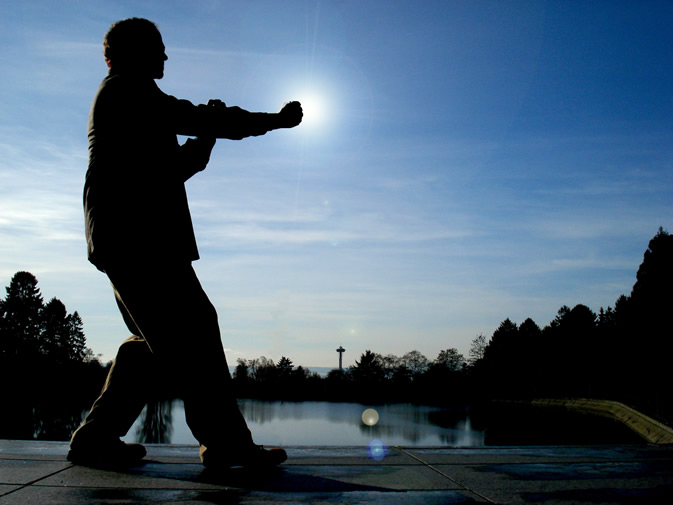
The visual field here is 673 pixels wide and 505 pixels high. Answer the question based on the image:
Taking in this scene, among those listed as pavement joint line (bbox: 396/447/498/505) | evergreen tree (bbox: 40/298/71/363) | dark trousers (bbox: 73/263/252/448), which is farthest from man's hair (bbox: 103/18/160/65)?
evergreen tree (bbox: 40/298/71/363)

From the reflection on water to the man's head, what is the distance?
3419 centimetres

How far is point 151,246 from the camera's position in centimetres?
300

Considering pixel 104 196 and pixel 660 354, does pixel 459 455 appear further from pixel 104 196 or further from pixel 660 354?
pixel 660 354

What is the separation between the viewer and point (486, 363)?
328 feet

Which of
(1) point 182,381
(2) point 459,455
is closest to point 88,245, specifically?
(1) point 182,381

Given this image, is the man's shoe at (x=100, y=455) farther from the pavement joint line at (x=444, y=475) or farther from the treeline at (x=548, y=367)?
the treeline at (x=548, y=367)

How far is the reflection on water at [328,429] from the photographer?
43062mm

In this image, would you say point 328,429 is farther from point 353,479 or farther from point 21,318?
point 21,318

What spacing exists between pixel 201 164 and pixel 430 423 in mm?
61160

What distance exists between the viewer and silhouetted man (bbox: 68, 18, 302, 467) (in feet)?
9.82

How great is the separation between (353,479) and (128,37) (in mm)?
2857

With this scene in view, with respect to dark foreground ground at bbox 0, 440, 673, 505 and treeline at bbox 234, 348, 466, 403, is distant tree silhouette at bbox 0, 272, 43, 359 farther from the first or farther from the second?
dark foreground ground at bbox 0, 440, 673, 505

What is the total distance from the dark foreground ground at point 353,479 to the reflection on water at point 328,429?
32.9 meters

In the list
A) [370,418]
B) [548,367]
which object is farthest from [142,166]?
[548,367]
